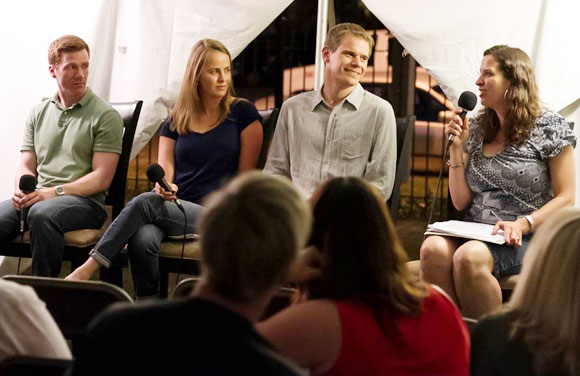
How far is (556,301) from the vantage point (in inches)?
65.7

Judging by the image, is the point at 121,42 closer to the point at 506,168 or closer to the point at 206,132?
the point at 206,132

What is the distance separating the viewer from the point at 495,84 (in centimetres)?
356

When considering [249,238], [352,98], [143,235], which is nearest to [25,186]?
[143,235]

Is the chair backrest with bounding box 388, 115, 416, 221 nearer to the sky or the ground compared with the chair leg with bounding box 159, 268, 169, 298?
nearer to the sky

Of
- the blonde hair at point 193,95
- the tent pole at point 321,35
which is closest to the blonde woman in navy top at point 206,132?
the blonde hair at point 193,95

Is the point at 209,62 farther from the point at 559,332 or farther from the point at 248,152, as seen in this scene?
the point at 559,332

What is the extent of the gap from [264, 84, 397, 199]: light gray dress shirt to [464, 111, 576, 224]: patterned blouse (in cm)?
40

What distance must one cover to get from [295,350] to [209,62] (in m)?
2.50

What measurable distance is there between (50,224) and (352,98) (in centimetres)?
142

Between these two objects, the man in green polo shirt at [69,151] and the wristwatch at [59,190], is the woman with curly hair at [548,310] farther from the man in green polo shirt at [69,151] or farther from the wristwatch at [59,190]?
the wristwatch at [59,190]

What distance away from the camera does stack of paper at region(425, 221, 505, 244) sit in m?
3.33

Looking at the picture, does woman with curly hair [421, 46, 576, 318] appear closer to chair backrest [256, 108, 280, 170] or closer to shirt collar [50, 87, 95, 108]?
chair backrest [256, 108, 280, 170]

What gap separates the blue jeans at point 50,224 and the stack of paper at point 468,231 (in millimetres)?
1528

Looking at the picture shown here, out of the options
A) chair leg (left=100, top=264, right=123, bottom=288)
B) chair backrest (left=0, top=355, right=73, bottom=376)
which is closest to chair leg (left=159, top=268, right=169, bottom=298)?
chair leg (left=100, top=264, right=123, bottom=288)
